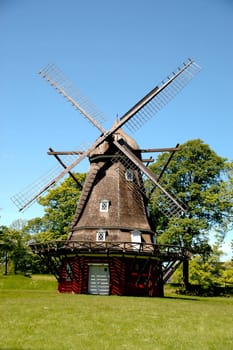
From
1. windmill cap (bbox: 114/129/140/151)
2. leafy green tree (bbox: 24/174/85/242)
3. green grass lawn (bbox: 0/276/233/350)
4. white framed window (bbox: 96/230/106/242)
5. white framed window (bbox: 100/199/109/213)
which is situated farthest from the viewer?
leafy green tree (bbox: 24/174/85/242)

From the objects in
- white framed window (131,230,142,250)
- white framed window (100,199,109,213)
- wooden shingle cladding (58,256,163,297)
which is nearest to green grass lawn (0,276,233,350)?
wooden shingle cladding (58,256,163,297)

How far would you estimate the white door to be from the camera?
2292 centimetres

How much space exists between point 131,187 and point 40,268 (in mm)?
32418

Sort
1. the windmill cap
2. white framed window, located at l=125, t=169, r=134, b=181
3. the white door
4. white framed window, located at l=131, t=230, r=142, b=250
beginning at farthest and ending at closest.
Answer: the windmill cap, white framed window, located at l=125, t=169, r=134, b=181, white framed window, located at l=131, t=230, r=142, b=250, the white door

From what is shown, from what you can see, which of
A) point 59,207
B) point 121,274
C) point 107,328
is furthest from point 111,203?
point 59,207

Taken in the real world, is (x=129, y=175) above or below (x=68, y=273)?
above

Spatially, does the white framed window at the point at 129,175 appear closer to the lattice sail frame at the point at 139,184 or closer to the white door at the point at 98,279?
the lattice sail frame at the point at 139,184

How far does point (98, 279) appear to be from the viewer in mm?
23000

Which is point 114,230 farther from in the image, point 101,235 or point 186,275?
point 186,275

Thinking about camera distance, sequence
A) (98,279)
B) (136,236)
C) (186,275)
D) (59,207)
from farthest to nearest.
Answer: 1. (59,207)
2. (186,275)
3. (136,236)
4. (98,279)

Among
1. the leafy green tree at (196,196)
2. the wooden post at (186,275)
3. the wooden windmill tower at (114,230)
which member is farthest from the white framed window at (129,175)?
the wooden post at (186,275)

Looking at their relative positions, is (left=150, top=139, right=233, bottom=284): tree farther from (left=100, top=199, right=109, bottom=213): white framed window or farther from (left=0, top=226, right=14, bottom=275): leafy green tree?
(left=0, top=226, right=14, bottom=275): leafy green tree

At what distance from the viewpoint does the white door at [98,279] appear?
2292 centimetres

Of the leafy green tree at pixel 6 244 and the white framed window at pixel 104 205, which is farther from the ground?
the white framed window at pixel 104 205
